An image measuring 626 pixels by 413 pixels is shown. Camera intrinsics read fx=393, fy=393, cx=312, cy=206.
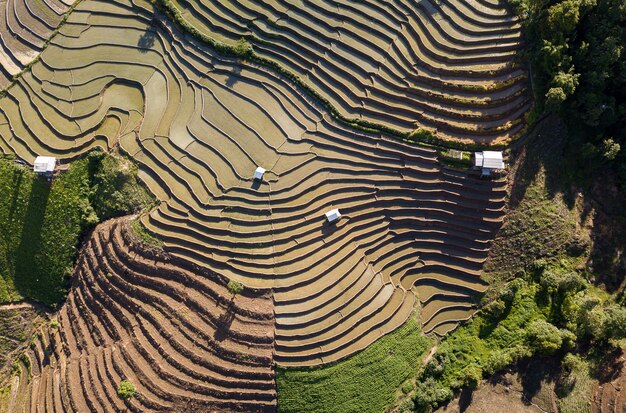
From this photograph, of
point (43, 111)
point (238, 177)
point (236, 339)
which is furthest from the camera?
point (43, 111)

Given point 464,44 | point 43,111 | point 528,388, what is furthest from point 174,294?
point 464,44

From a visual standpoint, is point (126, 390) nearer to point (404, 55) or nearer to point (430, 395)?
point (430, 395)

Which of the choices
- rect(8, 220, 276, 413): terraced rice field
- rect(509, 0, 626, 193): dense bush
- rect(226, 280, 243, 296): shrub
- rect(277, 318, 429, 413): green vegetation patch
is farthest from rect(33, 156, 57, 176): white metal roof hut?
rect(509, 0, 626, 193): dense bush

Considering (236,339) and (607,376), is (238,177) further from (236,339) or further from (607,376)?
(607,376)

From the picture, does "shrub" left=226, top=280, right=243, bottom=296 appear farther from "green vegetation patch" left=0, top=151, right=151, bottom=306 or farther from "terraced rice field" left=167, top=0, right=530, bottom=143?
"terraced rice field" left=167, top=0, right=530, bottom=143

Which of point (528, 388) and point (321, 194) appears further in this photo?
A: point (321, 194)

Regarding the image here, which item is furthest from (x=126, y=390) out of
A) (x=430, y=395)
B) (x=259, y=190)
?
(x=430, y=395)
